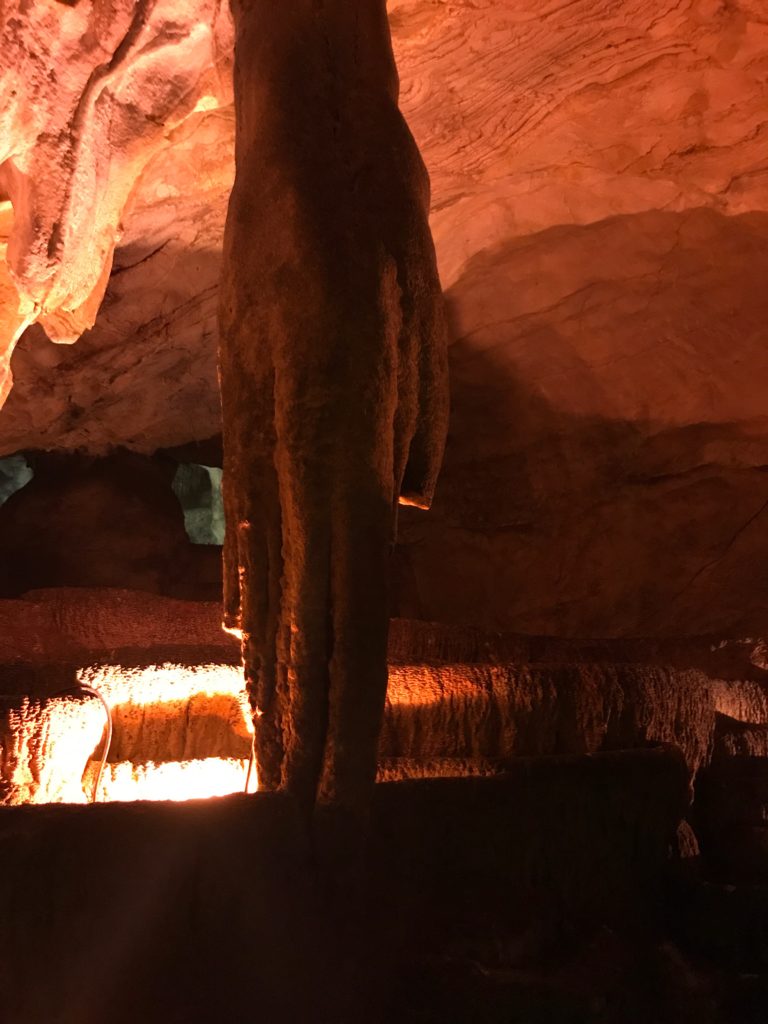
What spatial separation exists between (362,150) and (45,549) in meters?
5.35

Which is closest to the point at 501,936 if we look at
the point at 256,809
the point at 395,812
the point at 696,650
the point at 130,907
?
the point at 395,812

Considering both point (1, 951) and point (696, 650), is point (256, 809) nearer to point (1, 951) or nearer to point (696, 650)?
point (1, 951)

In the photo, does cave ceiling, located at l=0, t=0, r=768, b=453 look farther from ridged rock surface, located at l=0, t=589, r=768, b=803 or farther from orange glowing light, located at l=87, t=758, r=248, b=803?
orange glowing light, located at l=87, t=758, r=248, b=803

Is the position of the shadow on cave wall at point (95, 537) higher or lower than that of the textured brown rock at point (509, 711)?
higher

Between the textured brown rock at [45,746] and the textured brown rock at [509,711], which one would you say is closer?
the textured brown rock at [45,746]

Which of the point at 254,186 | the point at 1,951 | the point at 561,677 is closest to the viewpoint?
the point at 1,951

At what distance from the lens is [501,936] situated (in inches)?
84.0

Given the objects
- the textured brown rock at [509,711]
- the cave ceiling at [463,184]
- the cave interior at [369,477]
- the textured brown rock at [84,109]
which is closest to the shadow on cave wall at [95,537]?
the cave ceiling at [463,184]

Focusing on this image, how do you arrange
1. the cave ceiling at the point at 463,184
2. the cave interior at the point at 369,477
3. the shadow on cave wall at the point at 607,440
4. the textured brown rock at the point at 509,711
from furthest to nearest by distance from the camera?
the shadow on cave wall at the point at 607,440 → the cave ceiling at the point at 463,184 → the textured brown rock at the point at 509,711 → the cave interior at the point at 369,477

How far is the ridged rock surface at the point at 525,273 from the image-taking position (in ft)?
10.7

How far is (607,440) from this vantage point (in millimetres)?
6422

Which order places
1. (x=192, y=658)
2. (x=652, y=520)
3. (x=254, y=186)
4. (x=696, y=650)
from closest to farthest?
1. (x=254, y=186)
2. (x=192, y=658)
3. (x=696, y=650)
4. (x=652, y=520)

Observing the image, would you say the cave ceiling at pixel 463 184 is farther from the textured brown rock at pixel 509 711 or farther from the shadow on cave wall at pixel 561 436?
the textured brown rock at pixel 509 711

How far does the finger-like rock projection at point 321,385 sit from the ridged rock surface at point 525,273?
1.15 m
